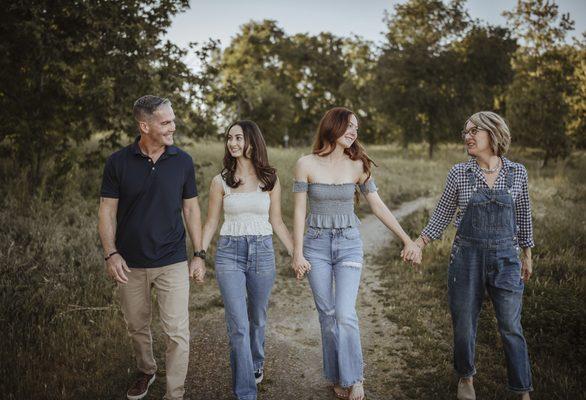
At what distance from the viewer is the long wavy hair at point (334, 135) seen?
3.86 meters

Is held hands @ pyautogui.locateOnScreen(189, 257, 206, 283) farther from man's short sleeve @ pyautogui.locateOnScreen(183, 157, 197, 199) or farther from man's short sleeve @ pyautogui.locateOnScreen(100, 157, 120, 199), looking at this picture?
man's short sleeve @ pyautogui.locateOnScreen(100, 157, 120, 199)

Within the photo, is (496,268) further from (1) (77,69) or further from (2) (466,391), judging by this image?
(1) (77,69)

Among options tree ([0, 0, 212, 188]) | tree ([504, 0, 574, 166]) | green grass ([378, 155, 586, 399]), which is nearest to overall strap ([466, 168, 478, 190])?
green grass ([378, 155, 586, 399])

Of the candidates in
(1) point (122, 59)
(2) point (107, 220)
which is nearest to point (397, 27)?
(1) point (122, 59)

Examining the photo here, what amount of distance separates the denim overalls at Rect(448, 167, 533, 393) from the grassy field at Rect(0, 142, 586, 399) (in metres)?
0.68

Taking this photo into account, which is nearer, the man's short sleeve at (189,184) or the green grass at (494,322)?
the man's short sleeve at (189,184)

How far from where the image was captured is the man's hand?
11.1 feet

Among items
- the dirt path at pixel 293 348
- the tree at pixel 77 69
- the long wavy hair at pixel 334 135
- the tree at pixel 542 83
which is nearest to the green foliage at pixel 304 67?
the tree at pixel 542 83

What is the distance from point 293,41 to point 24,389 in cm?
3864

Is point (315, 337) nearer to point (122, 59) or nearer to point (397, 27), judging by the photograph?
point (122, 59)

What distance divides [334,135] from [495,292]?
2.01 metres


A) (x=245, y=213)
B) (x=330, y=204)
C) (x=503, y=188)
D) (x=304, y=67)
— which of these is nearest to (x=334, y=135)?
(x=330, y=204)

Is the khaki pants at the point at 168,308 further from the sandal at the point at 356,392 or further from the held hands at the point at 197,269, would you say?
the sandal at the point at 356,392

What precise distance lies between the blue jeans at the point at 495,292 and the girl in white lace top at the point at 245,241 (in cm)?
158
